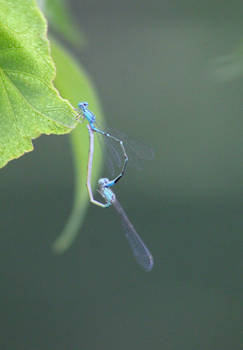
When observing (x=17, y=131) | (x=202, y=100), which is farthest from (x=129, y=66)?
(x=17, y=131)

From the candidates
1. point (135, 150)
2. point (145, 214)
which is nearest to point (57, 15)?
point (135, 150)

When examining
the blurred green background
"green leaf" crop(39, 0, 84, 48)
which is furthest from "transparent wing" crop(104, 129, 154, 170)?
the blurred green background

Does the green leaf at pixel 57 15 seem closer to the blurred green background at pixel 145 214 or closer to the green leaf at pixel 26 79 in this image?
the green leaf at pixel 26 79

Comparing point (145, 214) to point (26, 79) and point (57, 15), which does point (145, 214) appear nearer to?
point (57, 15)

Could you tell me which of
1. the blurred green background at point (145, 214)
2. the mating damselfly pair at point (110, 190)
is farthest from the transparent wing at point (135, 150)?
the blurred green background at point (145, 214)

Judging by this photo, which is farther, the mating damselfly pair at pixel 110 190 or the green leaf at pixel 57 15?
the green leaf at pixel 57 15

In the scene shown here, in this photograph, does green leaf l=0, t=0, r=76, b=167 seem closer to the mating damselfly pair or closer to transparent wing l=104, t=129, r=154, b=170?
the mating damselfly pair

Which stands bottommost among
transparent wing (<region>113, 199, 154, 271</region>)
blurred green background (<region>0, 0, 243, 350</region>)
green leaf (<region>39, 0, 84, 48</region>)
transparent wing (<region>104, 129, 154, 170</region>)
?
blurred green background (<region>0, 0, 243, 350</region>)

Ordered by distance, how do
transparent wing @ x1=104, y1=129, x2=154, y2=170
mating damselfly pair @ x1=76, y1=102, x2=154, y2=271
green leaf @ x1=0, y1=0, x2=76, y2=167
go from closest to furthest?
1. green leaf @ x1=0, y1=0, x2=76, y2=167
2. mating damselfly pair @ x1=76, y1=102, x2=154, y2=271
3. transparent wing @ x1=104, y1=129, x2=154, y2=170
